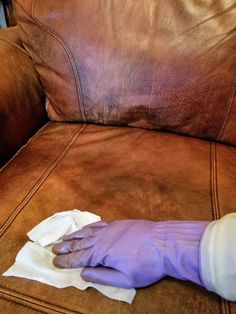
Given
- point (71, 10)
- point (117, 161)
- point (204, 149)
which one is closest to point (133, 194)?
point (117, 161)

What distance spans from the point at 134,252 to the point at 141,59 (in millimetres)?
492

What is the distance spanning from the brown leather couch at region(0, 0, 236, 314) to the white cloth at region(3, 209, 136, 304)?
28mm

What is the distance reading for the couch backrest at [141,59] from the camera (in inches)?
30.3

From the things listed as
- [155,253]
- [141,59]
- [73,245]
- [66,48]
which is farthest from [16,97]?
[155,253]

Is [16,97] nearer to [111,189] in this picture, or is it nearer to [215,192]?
[111,189]

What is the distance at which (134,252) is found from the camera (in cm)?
52

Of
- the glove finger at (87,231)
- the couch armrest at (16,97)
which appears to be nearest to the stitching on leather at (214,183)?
the glove finger at (87,231)

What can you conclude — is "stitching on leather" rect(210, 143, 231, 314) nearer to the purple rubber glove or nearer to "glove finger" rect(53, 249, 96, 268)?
the purple rubber glove

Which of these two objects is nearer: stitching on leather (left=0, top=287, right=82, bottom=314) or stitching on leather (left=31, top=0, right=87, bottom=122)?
stitching on leather (left=0, top=287, right=82, bottom=314)

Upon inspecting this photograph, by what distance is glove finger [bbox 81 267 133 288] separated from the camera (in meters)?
0.50

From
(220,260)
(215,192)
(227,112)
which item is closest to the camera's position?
(220,260)

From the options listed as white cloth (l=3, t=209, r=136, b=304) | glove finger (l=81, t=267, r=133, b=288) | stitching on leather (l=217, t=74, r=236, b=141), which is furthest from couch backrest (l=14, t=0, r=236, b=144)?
glove finger (l=81, t=267, r=133, b=288)

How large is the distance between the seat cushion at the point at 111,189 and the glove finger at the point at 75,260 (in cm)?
5

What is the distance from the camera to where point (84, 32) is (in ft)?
2.70
